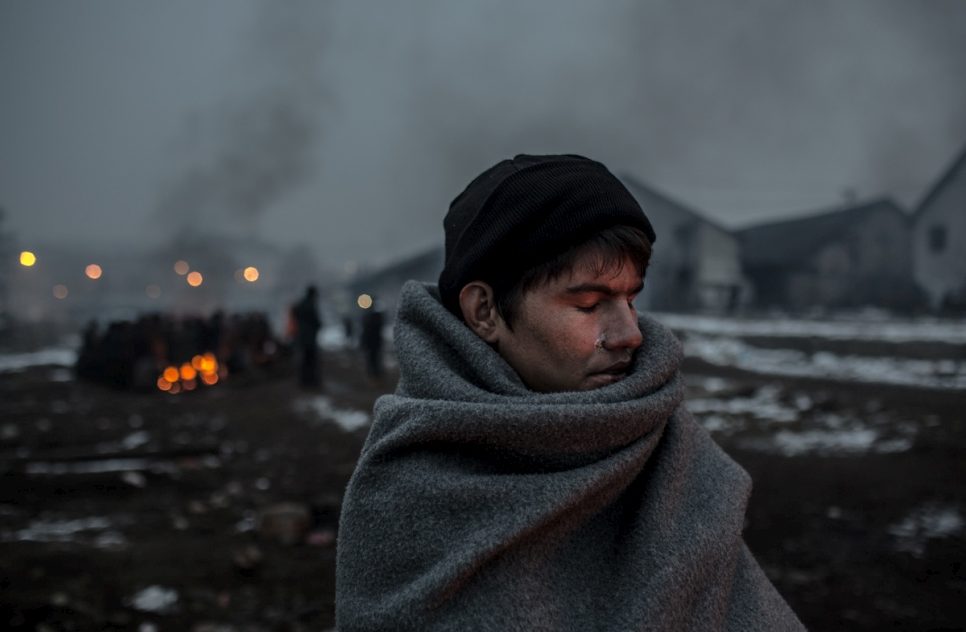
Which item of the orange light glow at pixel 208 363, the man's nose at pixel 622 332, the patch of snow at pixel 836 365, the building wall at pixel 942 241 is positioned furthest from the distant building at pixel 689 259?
the man's nose at pixel 622 332

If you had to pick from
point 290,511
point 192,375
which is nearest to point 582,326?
point 290,511

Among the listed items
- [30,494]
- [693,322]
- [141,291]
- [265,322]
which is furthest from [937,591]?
[141,291]

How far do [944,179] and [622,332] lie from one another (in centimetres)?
3609

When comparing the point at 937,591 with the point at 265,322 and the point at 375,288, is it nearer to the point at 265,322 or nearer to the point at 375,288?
the point at 265,322

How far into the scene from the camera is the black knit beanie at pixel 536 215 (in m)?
1.08

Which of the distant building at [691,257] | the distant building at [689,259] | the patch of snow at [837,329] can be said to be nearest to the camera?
the patch of snow at [837,329]

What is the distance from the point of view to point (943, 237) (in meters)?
29.6

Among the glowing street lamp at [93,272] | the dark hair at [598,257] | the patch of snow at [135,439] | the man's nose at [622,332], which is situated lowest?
the glowing street lamp at [93,272]

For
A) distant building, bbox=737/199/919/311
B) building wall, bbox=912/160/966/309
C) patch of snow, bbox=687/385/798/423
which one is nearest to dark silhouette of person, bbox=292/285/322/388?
patch of snow, bbox=687/385/798/423

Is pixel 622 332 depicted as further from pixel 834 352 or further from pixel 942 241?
pixel 942 241

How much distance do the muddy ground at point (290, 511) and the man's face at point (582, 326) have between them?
10.9 ft

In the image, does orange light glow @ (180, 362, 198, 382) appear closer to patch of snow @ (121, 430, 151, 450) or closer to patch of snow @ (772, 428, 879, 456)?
patch of snow @ (121, 430, 151, 450)

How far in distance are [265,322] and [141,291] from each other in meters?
83.4

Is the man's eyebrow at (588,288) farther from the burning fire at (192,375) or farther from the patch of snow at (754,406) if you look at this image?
the burning fire at (192,375)
